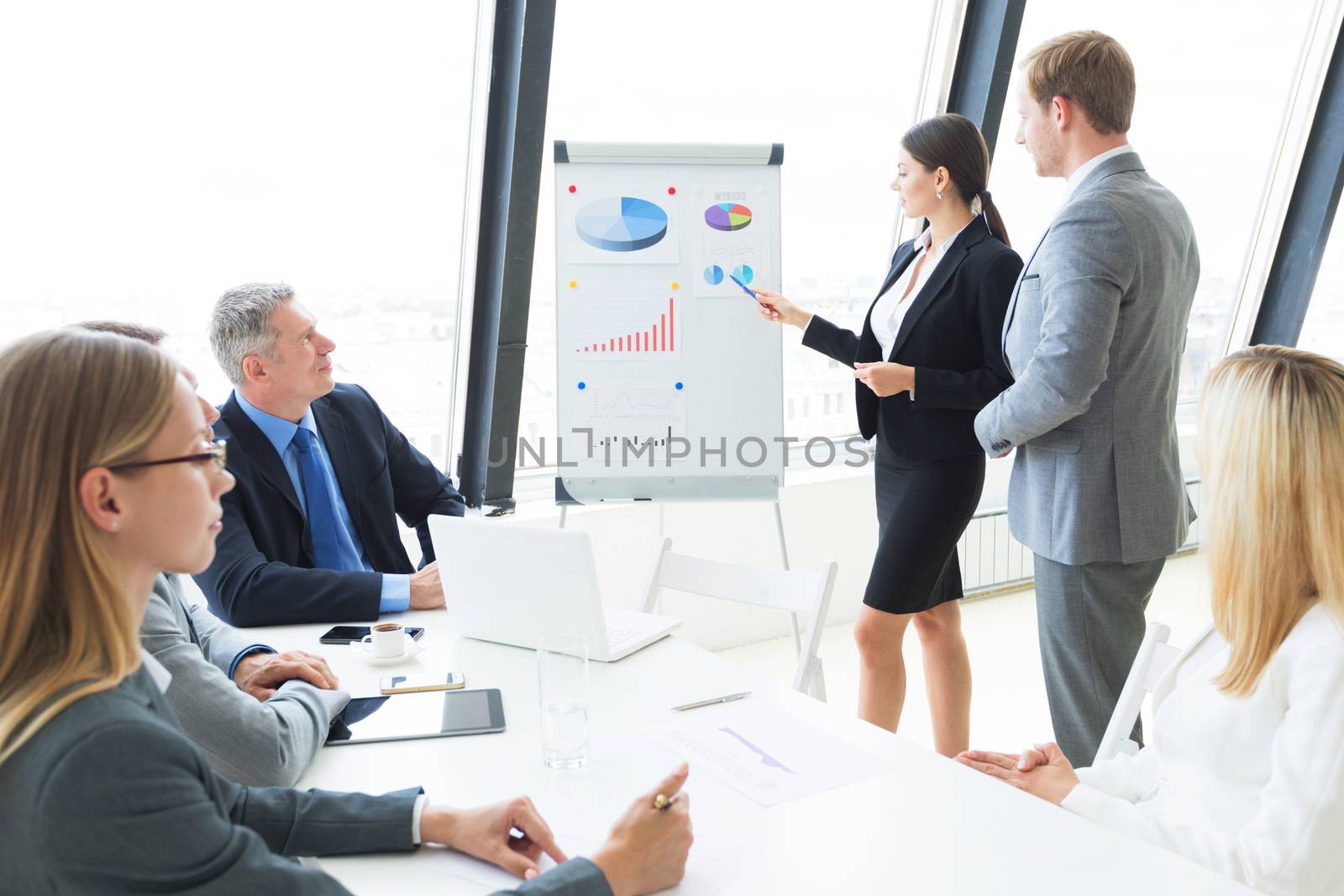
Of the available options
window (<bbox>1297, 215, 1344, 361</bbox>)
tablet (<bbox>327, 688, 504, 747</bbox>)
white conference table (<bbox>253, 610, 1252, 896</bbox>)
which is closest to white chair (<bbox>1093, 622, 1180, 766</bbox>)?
white conference table (<bbox>253, 610, 1252, 896</bbox>)

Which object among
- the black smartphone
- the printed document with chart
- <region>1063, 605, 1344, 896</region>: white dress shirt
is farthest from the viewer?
the black smartphone

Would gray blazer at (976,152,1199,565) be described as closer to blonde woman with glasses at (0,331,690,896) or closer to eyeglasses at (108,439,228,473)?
blonde woman with glasses at (0,331,690,896)

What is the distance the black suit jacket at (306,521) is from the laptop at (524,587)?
0.33 m

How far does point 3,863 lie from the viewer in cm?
89

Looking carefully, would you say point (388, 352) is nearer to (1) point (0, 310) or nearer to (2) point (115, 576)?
(1) point (0, 310)

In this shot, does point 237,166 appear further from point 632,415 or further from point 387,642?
point 387,642

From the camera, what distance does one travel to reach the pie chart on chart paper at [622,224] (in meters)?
3.20

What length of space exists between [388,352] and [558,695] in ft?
8.00

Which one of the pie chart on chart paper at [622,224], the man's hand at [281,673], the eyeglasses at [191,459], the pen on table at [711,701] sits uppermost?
the pie chart on chart paper at [622,224]

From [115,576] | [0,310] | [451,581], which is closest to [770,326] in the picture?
[451,581]

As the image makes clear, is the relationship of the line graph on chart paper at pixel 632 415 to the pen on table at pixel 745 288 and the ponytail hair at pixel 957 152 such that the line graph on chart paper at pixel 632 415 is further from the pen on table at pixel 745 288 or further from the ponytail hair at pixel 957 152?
the ponytail hair at pixel 957 152

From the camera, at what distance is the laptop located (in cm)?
179

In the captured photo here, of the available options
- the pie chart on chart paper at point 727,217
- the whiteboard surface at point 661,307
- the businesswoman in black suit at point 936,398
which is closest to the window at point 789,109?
the whiteboard surface at point 661,307

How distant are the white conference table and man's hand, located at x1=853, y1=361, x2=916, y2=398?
1.17m
